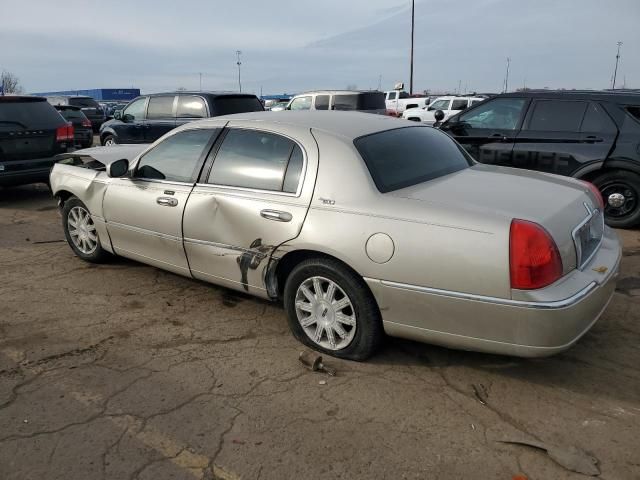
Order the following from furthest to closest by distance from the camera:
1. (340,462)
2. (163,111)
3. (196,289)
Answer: (163,111)
(196,289)
(340,462)

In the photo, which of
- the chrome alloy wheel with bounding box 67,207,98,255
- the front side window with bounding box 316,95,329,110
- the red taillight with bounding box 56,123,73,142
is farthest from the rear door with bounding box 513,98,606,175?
the front side window with bounding box 316,95,329,110

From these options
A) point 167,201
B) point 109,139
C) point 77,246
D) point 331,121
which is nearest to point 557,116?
point 331,121

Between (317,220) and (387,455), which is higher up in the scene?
(317,220)

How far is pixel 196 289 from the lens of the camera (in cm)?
468

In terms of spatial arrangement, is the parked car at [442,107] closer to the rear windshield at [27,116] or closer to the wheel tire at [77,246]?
the rear windshield at [27,116]

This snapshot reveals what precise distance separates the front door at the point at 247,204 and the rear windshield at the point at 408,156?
0.40m

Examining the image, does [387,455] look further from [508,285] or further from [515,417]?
[508,285]

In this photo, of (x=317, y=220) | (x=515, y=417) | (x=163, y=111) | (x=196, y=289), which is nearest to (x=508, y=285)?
(x=515, y=417)

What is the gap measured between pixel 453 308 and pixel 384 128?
1571mm

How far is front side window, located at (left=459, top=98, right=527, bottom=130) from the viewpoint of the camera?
276 inches

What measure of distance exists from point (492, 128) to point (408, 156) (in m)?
4.08

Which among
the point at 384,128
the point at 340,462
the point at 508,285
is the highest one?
the point at 384,128

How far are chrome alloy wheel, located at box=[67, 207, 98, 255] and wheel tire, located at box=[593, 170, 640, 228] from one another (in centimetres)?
590

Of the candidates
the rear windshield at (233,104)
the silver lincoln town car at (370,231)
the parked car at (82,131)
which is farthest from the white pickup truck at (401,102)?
the silver lincoln town car at (370,231)
